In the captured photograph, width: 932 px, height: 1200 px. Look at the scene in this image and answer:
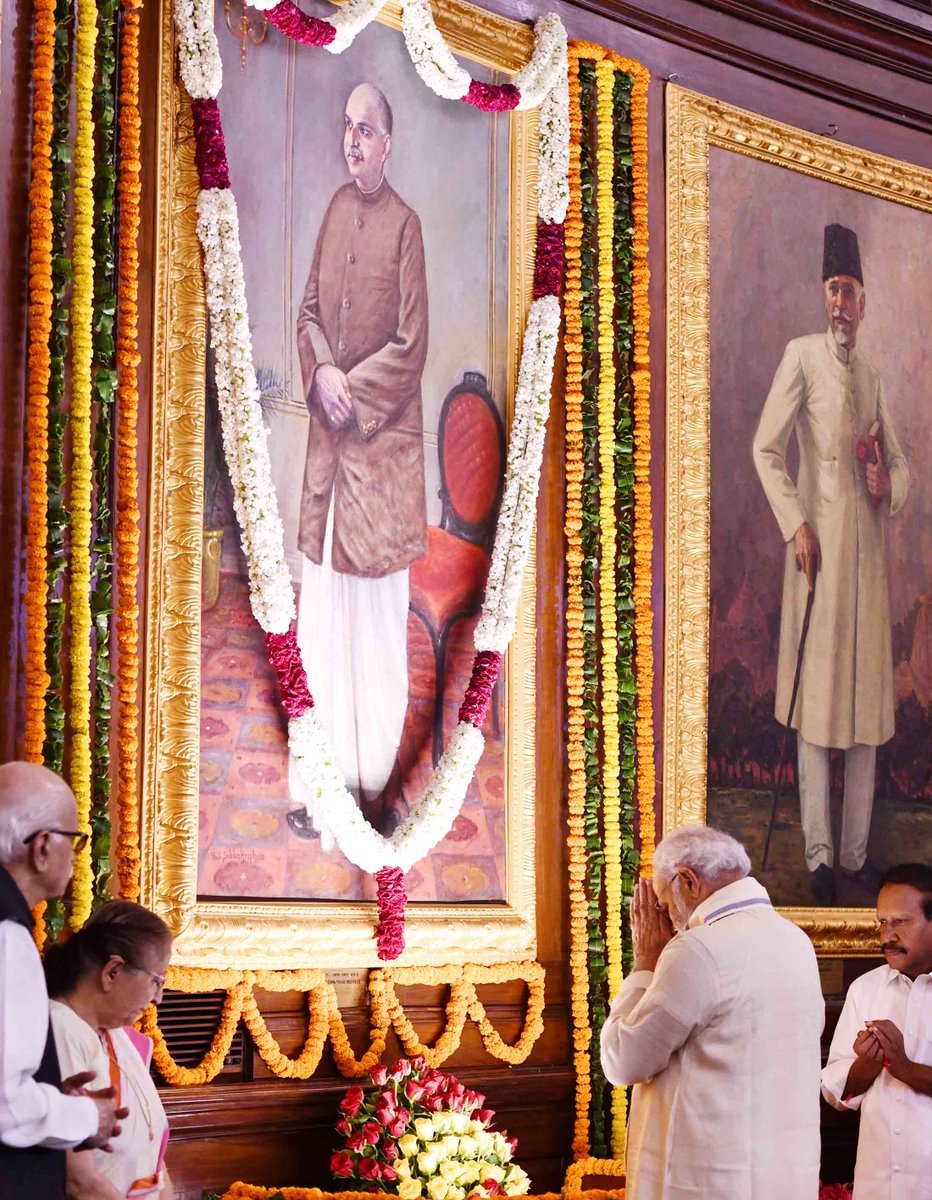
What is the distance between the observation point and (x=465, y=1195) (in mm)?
5691

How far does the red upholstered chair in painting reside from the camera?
6.75m

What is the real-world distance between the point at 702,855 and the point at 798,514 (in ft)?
10.9

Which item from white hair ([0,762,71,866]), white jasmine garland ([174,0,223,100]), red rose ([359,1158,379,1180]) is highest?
white jasmine garland ([174,0,223,100])

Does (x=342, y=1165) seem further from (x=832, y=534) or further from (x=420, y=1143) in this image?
(x=832, y=534)

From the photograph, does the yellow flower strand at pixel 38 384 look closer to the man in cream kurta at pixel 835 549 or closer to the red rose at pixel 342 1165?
the red rose at pixel 342 1165

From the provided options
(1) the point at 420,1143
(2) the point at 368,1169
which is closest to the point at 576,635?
(1) the point at 420,1143

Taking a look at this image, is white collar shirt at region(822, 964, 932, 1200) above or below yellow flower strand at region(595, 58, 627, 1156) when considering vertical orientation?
below

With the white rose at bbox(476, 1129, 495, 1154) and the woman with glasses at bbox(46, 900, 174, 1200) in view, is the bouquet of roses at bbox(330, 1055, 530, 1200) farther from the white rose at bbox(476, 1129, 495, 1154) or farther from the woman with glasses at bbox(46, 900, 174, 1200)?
the woman with glasses at bbox(46, 900, 174, 1200)

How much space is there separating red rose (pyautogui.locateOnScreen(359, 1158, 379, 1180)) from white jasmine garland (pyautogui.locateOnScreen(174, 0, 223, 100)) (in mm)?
3784

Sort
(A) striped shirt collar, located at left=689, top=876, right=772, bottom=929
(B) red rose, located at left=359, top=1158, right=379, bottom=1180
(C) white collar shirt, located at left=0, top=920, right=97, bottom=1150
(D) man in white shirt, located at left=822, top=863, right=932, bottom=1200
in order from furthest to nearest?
(D) man in white shirt, located at left=822, top=863, right=932, bottom=1200
(B) red rose, located at left=359, top=1158, right=379, bottom=1180
(A) striped shirt collar, located at left=689, top=876, right=772, bottom=929
(C) white collar shirt, located at left=0, top=920, right=97, bottom=1150

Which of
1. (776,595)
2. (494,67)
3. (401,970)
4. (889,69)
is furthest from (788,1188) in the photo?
(889,69)

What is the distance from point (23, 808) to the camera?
383 cm

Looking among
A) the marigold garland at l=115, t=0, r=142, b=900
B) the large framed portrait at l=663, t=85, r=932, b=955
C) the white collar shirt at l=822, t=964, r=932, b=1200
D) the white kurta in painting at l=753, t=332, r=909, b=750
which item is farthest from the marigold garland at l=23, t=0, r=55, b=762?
the white kurta in painting at l=753, t=332, r=909, b=750

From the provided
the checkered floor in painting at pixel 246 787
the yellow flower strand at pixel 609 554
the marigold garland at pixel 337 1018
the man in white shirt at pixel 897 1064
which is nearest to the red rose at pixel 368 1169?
the marigold garland at pixel 337 1018
